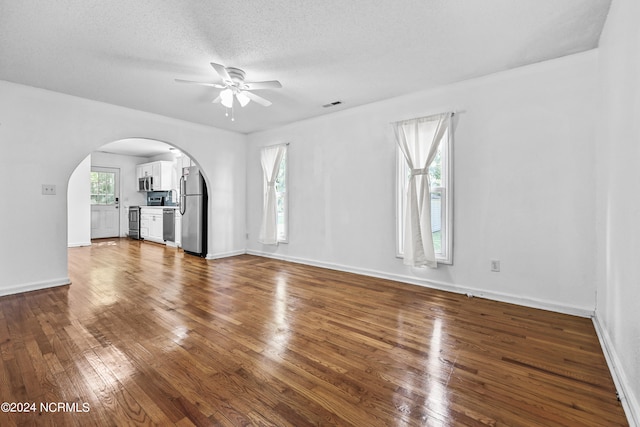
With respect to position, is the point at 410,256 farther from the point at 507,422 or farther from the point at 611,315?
the point at 507,422

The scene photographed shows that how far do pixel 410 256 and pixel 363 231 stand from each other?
874mm

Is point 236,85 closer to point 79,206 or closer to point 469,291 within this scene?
point 469,291

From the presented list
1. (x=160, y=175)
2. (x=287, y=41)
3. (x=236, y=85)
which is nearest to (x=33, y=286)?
(x=236, y=85)

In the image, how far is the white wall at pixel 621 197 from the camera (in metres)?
1.58

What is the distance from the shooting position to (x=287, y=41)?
2668mm

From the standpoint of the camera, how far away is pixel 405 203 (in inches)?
160

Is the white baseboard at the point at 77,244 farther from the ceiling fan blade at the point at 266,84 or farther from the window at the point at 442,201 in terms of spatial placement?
the window at the point at 442,201

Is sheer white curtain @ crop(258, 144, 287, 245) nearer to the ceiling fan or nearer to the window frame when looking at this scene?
the ceiling fan

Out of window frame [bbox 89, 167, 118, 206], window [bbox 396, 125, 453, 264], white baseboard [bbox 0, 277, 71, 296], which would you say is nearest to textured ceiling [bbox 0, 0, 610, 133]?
window [bbox 396, 125, 453, 264]

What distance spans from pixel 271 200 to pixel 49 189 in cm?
309

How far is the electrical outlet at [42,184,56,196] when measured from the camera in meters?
3.80

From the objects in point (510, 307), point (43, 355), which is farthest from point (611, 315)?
point (43, 355)

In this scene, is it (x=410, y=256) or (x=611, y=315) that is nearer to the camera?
(x=611, y=315)

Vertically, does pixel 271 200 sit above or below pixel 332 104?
below
